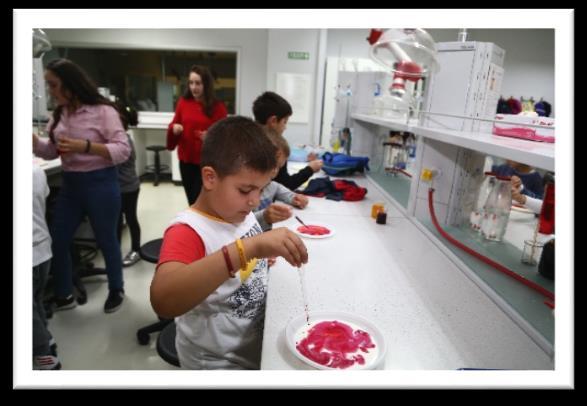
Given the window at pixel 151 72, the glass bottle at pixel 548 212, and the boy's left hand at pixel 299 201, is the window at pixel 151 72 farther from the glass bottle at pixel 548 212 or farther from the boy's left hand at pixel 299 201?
the glass bottle at pixel 548 212

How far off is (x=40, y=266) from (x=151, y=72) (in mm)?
4955

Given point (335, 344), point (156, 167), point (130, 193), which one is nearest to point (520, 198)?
point (335, 344)

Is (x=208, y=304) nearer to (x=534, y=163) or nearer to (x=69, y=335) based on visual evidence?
(x=534, y=163)

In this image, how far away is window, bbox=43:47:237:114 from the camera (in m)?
5.59

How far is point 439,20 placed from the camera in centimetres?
63

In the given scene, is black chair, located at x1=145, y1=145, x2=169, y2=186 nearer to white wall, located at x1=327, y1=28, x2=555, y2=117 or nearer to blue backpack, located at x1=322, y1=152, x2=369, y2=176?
white wall, located at x1=327, y1=28, x2=555, y2=117

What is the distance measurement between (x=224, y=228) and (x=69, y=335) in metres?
1.51

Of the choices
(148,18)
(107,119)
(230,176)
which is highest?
(148,18)

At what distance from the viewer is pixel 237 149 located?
89 cm

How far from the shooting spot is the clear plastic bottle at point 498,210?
1468 mm

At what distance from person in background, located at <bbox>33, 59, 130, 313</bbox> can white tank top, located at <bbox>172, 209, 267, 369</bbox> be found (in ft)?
3.83

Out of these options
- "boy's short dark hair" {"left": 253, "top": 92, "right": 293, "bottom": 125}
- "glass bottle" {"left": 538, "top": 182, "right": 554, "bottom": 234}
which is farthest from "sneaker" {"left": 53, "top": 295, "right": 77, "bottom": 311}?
"glass bottle" {"left": 538, "top": 182, "right": 554, "bottom": 234}

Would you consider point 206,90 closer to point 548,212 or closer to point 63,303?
point 63,303

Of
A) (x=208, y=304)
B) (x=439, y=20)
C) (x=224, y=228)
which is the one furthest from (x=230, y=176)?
(x=439, y=20)
